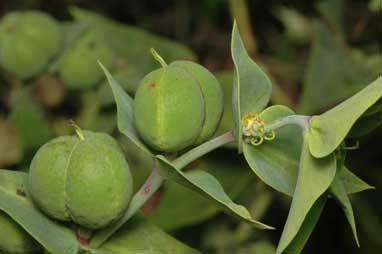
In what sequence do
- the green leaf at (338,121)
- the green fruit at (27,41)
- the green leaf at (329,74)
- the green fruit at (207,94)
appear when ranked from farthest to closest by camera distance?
the green leaf at (329,74) → the green fruit at (27,41) → the green fruit at (207,94) → the green leaf at (338,121)

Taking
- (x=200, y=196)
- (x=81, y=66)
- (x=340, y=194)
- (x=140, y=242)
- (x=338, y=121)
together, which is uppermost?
(x=338, y=121)

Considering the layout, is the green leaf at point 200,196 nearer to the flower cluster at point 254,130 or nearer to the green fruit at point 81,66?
the green fruit at point 81,66

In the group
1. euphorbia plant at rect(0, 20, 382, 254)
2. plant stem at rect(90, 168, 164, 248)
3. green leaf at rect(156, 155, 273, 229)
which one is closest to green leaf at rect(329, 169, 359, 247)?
euphorbia plant at rect(0, 20, 382, 254)

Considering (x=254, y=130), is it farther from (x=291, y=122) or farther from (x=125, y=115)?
(x=125, y=115)

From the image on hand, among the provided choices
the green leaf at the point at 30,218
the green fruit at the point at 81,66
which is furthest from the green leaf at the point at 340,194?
the green fruit at the point at 81,66

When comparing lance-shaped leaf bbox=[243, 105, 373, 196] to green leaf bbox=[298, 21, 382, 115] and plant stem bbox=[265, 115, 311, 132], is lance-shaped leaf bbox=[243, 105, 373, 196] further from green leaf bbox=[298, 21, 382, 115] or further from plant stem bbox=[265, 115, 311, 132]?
green leaf bbox=[298, 21, 382, 115]

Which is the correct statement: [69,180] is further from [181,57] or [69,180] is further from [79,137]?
[181,57]

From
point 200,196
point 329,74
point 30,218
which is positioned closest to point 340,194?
point 30,218
